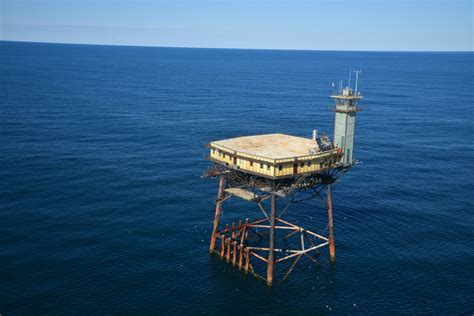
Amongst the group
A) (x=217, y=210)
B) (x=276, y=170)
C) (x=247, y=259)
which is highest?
(x=276, y=170)

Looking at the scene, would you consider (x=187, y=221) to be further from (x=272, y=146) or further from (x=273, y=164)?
(x=273, y=164)

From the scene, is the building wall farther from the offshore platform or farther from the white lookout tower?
the white lookout tower

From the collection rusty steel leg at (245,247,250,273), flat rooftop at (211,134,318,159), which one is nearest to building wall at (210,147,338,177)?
flat rooftop at (211,134,318,159)

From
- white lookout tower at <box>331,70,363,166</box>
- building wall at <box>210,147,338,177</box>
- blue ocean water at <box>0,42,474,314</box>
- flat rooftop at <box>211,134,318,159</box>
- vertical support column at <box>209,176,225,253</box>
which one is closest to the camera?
building wall at <box>210,147,338,177</box>

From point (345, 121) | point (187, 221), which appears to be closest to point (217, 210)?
point (187, 221)

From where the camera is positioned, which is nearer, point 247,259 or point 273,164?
point 273,164

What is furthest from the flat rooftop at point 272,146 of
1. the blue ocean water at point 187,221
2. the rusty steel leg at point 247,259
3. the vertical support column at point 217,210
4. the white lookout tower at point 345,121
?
the blue ocean water at point 187,221

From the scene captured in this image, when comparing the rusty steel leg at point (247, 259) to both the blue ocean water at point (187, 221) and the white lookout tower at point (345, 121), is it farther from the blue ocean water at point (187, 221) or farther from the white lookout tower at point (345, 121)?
the white lookout tower at point (345, 121)

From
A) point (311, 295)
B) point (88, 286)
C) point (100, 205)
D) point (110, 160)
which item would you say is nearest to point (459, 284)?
point (311, 295)
